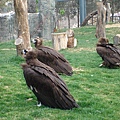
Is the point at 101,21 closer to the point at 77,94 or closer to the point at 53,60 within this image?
the point at 53,60

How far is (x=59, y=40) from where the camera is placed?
12.7 metres

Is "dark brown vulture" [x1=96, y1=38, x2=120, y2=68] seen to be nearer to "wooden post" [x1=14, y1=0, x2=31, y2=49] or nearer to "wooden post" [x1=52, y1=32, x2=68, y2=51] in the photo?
"wooden post" [x1=14, y1=0, x2=31, y2=49]

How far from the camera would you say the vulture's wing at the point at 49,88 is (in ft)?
16.6

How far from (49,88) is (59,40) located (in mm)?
7658

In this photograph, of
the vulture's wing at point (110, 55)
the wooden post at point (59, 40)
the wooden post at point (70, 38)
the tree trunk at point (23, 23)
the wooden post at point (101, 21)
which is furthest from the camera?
the wooden post at point (101, 21)

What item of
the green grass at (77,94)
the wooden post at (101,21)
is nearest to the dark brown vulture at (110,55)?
the green grass at (77,94)

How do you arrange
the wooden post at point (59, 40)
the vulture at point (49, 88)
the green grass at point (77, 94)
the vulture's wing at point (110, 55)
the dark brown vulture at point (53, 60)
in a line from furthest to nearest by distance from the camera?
the wooden post at point (59, 40) < the vulture's wing at point (110, 55) < the dark brown vulture at point (53, 60) < the vulture at point (49, 88) < the green grass at point (77, 94)

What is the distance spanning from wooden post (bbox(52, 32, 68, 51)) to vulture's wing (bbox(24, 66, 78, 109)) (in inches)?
291

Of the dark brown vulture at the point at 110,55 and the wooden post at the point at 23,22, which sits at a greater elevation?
the wooden post at the point at 23,22

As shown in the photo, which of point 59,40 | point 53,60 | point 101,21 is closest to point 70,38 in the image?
point 59,40

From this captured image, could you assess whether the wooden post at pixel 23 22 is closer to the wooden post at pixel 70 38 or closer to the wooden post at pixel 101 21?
the wooden post at pixel 70 38

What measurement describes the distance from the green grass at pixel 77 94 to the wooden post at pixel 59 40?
7.69ft

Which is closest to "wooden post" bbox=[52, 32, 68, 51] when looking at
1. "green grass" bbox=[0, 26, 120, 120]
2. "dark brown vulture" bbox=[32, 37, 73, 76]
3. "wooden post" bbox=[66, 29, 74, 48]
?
"wooden post" bbox=[66, 29, 74, 48]

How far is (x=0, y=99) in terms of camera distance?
5.91 meters
